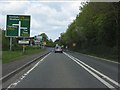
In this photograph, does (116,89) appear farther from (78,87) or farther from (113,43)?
(113,43)

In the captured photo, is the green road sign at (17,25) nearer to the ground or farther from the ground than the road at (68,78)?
farther from the ground

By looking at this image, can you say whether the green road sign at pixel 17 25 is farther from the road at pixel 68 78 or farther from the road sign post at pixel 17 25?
the road at pixel 68 78

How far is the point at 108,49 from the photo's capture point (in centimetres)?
6431

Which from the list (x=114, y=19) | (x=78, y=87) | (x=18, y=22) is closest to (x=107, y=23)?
(x=114, y=19)

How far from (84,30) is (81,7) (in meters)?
5.35

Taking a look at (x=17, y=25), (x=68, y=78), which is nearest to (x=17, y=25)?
(x=17, y=25)

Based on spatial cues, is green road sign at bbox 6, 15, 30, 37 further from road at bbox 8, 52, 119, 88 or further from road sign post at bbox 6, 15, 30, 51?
road at bbox 8, 52, 119, 88

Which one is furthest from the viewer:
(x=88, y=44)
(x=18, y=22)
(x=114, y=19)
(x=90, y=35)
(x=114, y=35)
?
(x=88, y=44)

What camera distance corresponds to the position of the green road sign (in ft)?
172

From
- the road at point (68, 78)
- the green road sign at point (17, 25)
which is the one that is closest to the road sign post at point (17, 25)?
the green road sign at point (17, 25)

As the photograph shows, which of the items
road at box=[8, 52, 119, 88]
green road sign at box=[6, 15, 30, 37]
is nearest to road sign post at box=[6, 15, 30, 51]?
green road sign at box=[6, 15, 30, 37]

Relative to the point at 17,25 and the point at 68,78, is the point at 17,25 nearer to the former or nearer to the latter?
the point at 17,25

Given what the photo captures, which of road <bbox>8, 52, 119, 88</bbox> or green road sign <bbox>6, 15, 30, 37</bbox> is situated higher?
green road sign <bbox>6, 15, 30, 37</bbox>

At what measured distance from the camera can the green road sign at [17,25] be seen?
5248 cm
